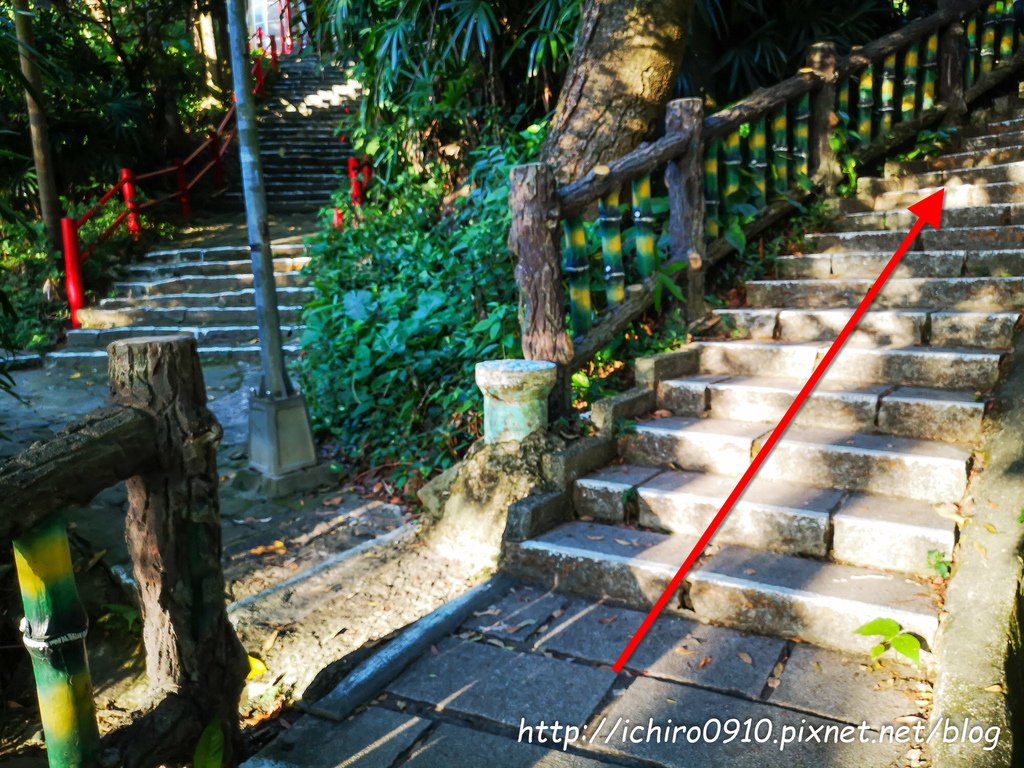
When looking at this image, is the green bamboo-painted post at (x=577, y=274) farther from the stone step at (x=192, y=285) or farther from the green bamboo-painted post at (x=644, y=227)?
the stone step at (x=192, y=285)

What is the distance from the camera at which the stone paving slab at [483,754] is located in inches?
91.0

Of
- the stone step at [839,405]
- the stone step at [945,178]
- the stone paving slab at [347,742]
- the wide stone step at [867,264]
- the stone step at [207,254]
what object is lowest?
the stone paving slab at [347,742]

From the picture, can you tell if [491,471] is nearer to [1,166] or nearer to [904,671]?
A: [904,671]

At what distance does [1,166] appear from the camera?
33.5ft

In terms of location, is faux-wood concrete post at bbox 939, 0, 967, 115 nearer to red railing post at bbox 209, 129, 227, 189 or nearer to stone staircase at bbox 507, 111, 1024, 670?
stone staircase at bbox 507, 111, 1024, 670

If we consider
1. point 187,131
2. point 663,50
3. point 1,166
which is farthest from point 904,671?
point 187,131

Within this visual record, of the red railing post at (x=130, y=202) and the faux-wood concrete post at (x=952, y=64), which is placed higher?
the faux-wood concrete post at (x=952, y=64)

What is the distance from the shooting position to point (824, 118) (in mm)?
5562

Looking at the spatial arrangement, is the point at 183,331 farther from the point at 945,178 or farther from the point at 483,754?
the point at 483,754

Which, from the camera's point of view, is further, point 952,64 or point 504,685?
point 952,64

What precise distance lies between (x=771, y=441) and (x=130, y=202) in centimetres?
918

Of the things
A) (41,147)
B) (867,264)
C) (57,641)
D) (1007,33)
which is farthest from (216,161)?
(57,641)

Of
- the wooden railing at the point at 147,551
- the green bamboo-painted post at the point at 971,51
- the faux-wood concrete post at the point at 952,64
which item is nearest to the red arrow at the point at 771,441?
the wooden railing at the point at 147,551

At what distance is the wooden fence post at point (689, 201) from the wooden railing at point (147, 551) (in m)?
3.18
